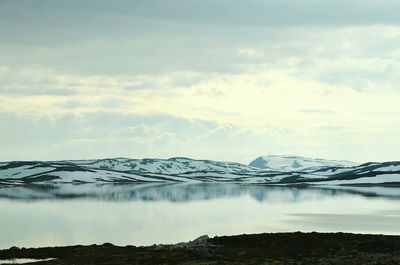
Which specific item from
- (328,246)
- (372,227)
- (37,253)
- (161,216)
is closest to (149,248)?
(37,253)

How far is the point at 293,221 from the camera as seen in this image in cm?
9350

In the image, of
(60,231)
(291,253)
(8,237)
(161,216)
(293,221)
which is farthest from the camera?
(161,216)

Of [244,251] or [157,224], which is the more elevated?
[157,224]

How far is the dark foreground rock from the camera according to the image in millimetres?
48844

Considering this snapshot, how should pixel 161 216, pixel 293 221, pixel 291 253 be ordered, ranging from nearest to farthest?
→ 1. pixel 291 253
2. pixel 293 221
3. pixel 161 216

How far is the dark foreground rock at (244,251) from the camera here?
1923 inches

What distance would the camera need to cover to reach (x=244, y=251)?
5594 cm

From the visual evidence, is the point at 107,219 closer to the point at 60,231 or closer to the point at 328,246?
the point at 60,231

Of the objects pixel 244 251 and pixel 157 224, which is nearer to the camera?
pixel 244 251

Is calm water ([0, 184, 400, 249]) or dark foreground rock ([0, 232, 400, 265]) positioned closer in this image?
dark foreground rock ([0, 232, 400, 265])

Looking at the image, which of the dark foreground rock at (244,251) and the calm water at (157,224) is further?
the calm water at (157,224)

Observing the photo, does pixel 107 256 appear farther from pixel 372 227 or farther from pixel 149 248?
pixel 372 227

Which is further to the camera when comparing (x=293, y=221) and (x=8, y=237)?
(x=293, y=221)

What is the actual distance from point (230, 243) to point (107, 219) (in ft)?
137
